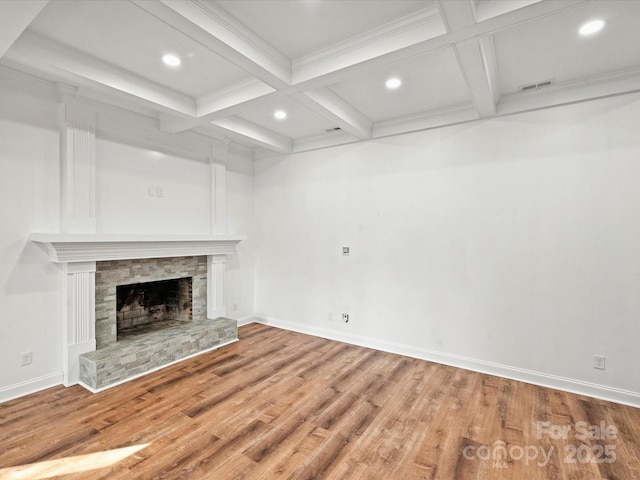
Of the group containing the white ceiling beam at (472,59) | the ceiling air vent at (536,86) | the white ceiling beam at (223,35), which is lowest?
the white ceiling beam at (472,59)

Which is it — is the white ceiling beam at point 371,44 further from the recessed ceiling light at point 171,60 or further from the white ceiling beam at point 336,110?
the recessed ceiling light at point 171,60

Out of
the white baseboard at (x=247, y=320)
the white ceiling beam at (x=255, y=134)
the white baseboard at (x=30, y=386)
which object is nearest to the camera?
the white baseboard at (x=30, y=386)

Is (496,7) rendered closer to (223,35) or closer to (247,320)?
(223,35)

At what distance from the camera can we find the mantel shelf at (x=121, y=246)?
2.86 meters

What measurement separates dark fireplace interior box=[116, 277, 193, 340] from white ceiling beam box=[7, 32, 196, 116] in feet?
7.54

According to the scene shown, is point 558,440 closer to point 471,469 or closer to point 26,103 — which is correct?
point 471,469

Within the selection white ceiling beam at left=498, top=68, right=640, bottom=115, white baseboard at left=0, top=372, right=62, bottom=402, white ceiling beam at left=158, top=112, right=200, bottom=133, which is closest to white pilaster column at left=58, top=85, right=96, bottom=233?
white ceiling beam at left=158, top=112, right=200, bottom=133

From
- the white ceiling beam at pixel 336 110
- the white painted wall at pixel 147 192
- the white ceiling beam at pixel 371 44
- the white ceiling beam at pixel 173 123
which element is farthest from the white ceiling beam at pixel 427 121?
the white painted wall at pixel 147 192

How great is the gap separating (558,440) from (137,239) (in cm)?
406

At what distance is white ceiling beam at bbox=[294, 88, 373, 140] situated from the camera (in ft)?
9.86

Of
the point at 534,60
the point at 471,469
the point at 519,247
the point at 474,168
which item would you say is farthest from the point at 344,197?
the point at 471,469

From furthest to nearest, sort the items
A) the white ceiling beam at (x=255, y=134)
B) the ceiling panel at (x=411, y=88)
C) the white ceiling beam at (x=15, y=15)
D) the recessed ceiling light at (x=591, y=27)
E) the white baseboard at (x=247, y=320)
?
the white baseboard at (x=247, y=320)
the white ceiling beam at (x=255, y=134)
the ceiling panel at (x=411, y=88)
the recessed ceiling light at (x=591, y=27)
the white ceiling beam at (x=15, y=15)

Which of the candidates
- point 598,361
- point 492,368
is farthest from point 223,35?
point 598,361

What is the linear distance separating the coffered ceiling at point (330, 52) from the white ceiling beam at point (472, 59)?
0.03 feet
